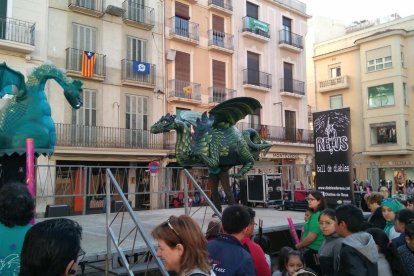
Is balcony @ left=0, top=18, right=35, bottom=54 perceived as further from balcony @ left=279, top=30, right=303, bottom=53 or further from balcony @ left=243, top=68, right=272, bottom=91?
balcony @ left=279, top=30, right=303, bottom=53

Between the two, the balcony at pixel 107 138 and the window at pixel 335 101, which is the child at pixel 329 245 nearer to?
the balcony at pixel 107 138

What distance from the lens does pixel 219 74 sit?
22375 millimetres

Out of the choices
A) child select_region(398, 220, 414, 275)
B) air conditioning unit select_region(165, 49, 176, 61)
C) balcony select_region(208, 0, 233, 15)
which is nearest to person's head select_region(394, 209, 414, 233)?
child select_region(398, 220, 414, 275)

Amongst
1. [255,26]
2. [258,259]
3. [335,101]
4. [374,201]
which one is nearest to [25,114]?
[258,259]

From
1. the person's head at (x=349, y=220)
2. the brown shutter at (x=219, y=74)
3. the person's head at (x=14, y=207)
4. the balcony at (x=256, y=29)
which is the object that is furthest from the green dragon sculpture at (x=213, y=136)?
the balcony at (x=256, y=29)

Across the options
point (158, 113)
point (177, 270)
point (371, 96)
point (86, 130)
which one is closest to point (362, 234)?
point (177, 270)

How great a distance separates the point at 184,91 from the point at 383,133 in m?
15.5

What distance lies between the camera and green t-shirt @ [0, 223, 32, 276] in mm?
2570

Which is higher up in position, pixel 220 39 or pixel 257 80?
pixel 220 39

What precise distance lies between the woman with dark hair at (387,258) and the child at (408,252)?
0.15 meters

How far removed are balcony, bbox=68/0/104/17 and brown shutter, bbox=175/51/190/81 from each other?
4.29 m

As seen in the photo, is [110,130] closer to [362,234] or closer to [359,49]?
[362,234]

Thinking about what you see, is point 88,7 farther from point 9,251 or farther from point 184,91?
point 9,251

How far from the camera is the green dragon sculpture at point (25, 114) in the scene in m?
5.27
